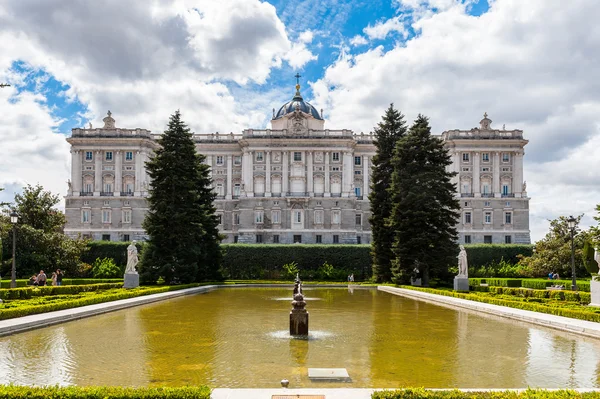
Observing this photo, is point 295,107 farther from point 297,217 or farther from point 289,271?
point 289,271

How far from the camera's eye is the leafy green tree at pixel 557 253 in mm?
36469

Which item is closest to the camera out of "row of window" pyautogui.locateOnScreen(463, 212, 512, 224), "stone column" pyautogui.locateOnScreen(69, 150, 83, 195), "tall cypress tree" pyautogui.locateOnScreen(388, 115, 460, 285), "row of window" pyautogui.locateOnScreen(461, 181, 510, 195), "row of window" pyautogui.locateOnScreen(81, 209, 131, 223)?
"tall cypress tree" pyautogui.locateOnScreen(388, 115, 460, 285)

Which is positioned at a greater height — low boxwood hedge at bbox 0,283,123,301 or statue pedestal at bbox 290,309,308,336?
statue pedestal at bbox 290,309,308,336

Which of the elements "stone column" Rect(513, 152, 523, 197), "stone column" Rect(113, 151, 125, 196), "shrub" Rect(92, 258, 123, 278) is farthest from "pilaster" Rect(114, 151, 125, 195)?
"stone column" Rect(513, 152, 523, 197)

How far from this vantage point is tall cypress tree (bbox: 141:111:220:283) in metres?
33.6

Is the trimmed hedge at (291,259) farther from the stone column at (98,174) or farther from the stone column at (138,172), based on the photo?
the stone column at (98,174)

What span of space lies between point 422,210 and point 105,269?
85.9ft

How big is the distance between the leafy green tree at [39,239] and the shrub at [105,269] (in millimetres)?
2845

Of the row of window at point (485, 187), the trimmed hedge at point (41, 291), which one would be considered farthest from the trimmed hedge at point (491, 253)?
the trimmed hedge at point (41, 291)

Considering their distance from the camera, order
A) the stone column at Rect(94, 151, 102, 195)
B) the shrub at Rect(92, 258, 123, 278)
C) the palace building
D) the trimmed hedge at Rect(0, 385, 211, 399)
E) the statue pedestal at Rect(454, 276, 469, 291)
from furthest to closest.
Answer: the stone column at Rect(94, 151, 102, 195), the palace building, the shrub at Rect(92, 258, 123, 278), the statue pedestal at Rect(454, 276, 469, 291), the trimmed hedge at Rect(0, 385, 211, 399)

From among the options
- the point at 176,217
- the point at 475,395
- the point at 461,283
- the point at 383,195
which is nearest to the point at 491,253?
the point at 383,195

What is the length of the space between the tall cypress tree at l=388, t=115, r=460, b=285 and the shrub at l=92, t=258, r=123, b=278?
2329cm

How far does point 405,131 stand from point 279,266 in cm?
1621

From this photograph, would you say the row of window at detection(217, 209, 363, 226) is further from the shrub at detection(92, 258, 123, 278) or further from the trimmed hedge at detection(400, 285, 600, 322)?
the trimmed hedge at detection(400, 285, 600, 322)
